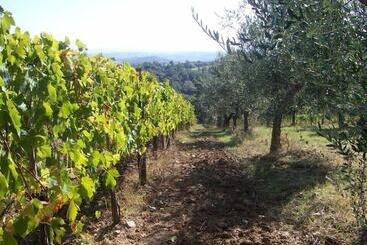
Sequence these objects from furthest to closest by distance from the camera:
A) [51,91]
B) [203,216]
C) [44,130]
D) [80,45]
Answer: [203,216]
[80,45]
[44,130]
[51,91]

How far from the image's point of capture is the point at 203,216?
29.3 feet

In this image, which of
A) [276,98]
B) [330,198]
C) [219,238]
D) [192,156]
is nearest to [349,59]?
[219,238]

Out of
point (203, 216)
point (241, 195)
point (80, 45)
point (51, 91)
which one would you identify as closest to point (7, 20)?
point (51, 91)

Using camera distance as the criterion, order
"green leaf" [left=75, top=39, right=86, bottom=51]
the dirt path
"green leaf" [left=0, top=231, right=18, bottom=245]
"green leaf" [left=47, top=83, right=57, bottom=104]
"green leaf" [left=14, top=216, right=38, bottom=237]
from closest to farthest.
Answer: "green leaf" [left=0, top=231, right=18, bottom=245] → "green leaf" [left=14, top=216, right=38, bottom=237] → "green leaf" [left=47, top=83, right=57, bottom=104] → "green leaf" [left=75, top=39, right=86, bottom=51] → the dirt path

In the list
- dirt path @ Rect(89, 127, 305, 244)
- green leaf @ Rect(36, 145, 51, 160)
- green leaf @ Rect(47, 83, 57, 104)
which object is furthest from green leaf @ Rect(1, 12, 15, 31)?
dirt path @ Rect(89, 127, 305, 244)

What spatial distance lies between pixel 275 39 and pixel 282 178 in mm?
7720

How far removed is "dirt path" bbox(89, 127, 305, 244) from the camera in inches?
303

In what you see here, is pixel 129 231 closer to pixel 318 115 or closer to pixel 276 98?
pixel 318 115

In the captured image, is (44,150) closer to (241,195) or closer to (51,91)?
(51,91)

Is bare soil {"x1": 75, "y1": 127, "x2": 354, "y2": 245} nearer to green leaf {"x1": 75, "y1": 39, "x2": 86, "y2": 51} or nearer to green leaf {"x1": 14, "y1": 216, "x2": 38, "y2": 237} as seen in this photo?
green leaf {"x1": 75, "y1": 39, "x2": 86, "y2": 51}

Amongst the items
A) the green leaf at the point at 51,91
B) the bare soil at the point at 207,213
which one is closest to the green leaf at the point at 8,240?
the green leaf at the point at 51,91

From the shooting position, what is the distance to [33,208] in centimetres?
354

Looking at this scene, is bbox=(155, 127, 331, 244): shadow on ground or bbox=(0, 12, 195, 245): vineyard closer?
bbox=(0, 12, 195, 245): vineyard

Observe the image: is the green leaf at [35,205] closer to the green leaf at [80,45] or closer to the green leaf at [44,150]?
the green leaf at [44,150]
